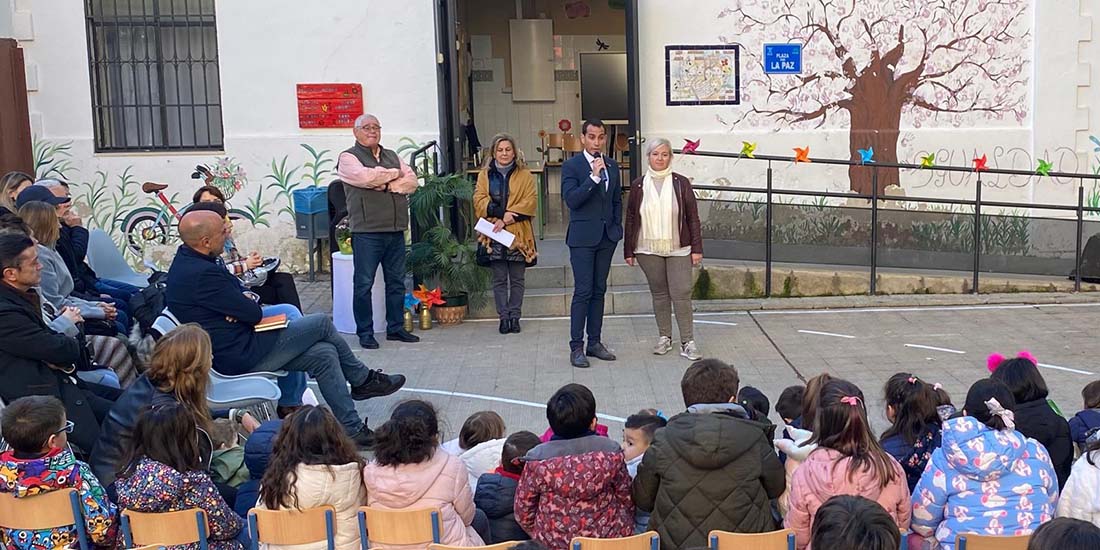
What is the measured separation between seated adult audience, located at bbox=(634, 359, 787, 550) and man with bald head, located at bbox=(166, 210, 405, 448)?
7.86 feet

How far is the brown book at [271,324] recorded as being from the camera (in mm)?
5715

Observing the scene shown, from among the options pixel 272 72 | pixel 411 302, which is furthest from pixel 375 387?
pixel 272 72

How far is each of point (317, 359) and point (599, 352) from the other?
2.55m

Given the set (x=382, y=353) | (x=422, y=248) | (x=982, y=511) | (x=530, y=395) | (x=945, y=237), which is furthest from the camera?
(x=945, y=237)

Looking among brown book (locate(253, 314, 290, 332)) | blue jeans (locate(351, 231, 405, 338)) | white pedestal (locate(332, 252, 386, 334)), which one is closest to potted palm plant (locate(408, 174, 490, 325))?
white pedestal (locate(332, 252, 386, 334))

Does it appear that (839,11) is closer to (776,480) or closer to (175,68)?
(175,68)

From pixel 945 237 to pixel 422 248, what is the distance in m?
4.67

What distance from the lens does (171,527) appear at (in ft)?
12.5

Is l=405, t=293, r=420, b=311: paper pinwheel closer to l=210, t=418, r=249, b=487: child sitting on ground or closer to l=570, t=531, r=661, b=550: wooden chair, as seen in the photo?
l=210, t=418, r=249, b=487: child sitting on ground

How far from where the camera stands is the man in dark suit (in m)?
7.54

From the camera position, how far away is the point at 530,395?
23.1 feet

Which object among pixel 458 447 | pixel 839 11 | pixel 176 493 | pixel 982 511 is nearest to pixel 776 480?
pixel 982 511

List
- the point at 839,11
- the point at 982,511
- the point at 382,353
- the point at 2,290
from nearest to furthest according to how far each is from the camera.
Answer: the point at 982,511 < the point at 2,290 < the point at 382,353 < the point at 839,11

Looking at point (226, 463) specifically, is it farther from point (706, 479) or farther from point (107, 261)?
point (107, 261)
